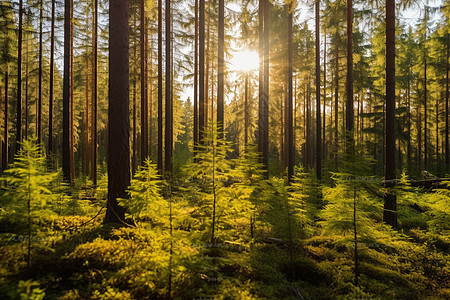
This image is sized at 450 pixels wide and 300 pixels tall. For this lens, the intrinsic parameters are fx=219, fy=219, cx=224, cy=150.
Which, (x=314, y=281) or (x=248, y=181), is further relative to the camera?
(x=248, y=181)

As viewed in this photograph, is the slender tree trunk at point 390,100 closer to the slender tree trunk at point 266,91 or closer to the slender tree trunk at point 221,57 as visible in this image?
the slender tree trunk at point 266,91

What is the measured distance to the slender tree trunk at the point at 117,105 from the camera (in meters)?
6.68

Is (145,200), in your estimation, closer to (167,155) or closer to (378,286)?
(378,286)

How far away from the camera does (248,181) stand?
6.84 meters

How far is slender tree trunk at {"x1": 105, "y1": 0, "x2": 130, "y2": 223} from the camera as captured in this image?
6.68 meters

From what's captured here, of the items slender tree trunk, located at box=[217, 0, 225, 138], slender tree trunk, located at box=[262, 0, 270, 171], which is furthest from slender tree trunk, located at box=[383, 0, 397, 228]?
slender tree trunk, located at box=[217, 0, 225, 138]

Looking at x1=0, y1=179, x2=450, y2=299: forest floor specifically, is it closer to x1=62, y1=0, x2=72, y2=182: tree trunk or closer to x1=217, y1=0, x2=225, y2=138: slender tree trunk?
x1=62, y1=0, x2=72, y2=182: tree trunk

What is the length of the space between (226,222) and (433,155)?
4448 centimetres

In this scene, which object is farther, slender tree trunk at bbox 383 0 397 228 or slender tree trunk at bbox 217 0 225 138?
slender tree trunk at bbox 217 0 225 138

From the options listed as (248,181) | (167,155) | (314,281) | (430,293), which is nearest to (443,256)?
(430,293)

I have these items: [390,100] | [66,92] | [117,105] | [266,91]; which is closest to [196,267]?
[117,105]

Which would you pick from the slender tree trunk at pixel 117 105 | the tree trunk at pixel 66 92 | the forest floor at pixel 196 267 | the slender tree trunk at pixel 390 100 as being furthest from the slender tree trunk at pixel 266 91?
the tree trunk at pixel 66 92

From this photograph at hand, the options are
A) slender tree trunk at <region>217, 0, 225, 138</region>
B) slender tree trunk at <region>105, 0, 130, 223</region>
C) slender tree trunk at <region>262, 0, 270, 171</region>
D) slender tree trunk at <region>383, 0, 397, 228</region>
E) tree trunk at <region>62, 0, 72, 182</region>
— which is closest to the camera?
slender tree trunk at <region>105, 0, 130, 223</region>

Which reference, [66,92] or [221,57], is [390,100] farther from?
[66,92]
